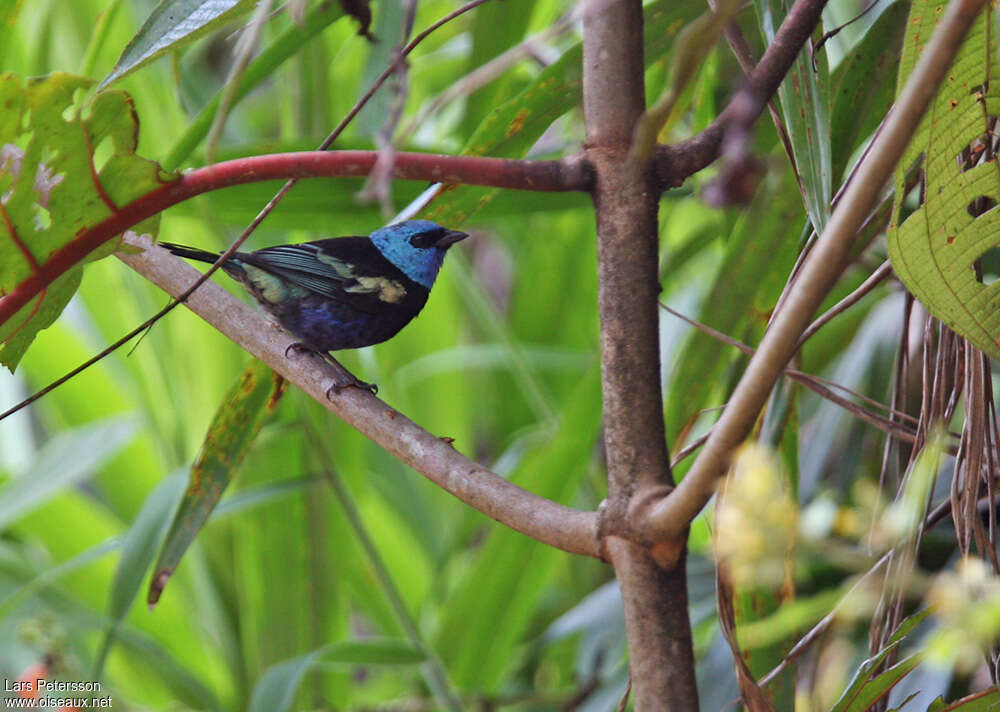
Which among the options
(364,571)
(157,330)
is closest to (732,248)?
(364,571)

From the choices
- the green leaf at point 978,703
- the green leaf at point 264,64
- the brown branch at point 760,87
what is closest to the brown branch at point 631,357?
the brown branch at point 760,87

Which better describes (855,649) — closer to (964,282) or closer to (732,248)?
(732,248)

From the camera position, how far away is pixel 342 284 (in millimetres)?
1836

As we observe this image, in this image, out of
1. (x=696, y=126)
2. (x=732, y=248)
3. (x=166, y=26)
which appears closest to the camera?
(x=166, y=26)

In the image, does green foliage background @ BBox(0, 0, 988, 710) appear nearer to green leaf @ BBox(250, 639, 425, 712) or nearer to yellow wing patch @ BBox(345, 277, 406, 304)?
green leaf @ BBox(250, 639, 425, 712)

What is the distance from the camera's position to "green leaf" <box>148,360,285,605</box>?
3.89 ft

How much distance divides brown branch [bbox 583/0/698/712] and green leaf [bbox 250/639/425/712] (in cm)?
93

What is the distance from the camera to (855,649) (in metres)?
1.45

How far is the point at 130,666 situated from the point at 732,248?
1797 mm

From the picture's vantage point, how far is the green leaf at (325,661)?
Answer: 5.06 feet

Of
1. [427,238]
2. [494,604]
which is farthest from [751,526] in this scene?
[427,238]

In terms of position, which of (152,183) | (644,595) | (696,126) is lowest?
(644,595)

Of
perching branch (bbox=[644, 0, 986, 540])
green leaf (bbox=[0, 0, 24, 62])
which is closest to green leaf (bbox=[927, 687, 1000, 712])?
perching branch (bbox=[644, 0, 986, 540])

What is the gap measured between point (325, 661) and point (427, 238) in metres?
0.81
